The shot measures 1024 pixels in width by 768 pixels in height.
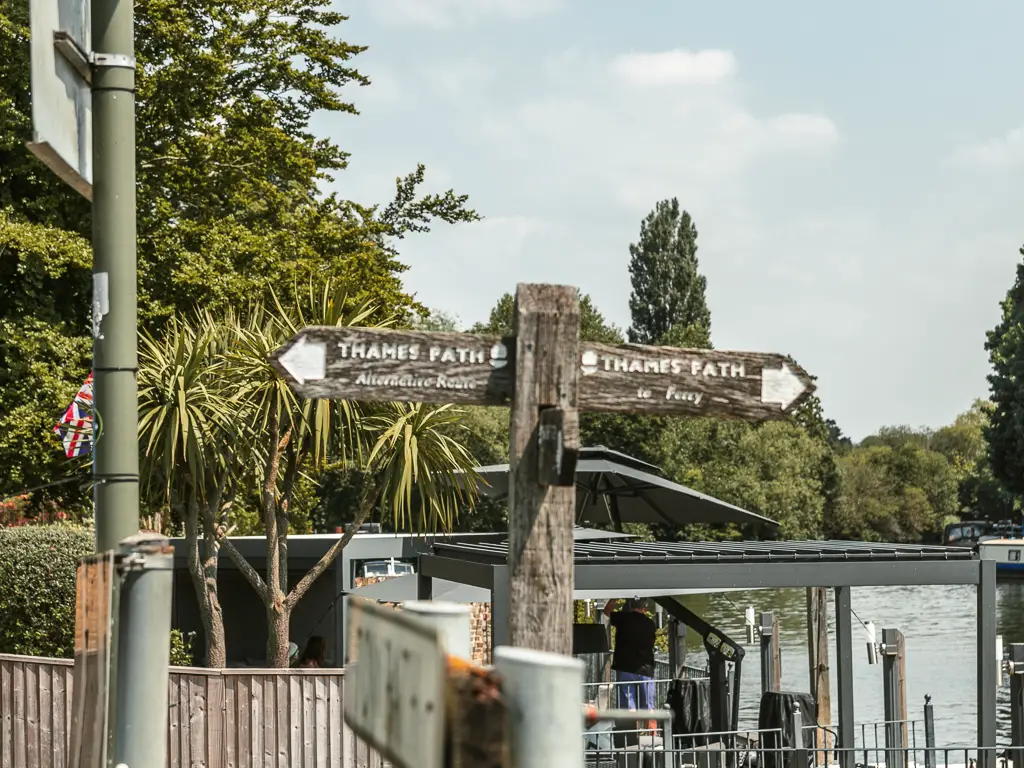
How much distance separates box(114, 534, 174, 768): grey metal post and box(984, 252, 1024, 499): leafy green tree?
51.5 m

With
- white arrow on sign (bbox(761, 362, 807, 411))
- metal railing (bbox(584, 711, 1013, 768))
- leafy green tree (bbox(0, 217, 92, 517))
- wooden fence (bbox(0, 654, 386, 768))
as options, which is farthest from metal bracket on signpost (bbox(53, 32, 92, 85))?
leafy green tree (bbox(0, 217, 92, 517))

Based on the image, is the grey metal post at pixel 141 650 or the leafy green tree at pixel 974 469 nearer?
the grey metal post at pixel 141 650

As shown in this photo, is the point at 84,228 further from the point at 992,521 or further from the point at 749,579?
the point at 992,521

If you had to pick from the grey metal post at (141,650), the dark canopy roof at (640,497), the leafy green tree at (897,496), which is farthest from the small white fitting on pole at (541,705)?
the leafy green tree at (897,496)

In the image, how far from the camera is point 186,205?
21562mm

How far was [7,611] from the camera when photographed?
13320 mm

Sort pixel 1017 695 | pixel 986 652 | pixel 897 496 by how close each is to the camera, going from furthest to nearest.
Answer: pixel 897 496 → pixel 1017 695 → pixel 986 652

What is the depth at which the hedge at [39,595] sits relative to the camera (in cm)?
1319

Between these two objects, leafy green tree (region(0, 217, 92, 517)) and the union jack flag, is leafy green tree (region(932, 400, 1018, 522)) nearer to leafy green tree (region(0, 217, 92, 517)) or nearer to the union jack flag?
leafy green tree (region(0, 217, 92, 517))

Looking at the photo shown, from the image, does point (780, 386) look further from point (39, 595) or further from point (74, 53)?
point (39, 595)

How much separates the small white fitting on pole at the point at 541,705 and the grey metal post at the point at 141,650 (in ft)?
5.64

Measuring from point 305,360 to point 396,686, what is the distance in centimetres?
210

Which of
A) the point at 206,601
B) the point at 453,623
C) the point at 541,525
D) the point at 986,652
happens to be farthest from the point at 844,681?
the point at 453,623

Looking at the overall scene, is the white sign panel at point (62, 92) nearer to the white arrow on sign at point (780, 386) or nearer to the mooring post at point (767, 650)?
the white arrow on sign at point (780, 386)
